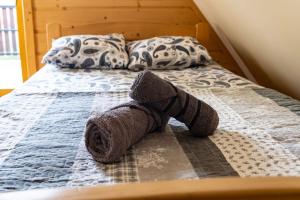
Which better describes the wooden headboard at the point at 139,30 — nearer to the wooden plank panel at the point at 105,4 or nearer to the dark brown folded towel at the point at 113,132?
the wooden plank panel at the point at 105,4

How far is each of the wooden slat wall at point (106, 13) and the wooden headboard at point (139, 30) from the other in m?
0.03

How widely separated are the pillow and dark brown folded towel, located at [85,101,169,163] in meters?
1.31

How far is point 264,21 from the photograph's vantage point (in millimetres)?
1843

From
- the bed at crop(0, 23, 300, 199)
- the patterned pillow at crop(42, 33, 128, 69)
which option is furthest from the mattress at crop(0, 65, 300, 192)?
Result: the patterned pillow at crop(42, 33, 128, 69)

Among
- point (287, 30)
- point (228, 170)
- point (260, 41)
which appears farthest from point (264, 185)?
point (260, 41)

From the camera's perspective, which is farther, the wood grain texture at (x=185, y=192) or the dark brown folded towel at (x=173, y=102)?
the dark brown folded towel at (x=173, y=102)

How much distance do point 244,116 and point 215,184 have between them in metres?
0.84

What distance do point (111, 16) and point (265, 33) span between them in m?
1.34

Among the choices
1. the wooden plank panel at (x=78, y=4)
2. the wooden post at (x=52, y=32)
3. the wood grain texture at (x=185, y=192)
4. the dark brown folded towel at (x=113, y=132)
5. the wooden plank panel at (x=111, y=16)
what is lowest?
the dark brown folded towel at (x=113, y=132)

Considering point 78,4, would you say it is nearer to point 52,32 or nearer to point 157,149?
point 52,32

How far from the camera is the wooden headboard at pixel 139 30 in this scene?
2844 mm

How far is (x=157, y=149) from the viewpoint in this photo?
105cm

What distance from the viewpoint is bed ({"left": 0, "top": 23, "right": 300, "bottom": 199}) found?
0.60 m

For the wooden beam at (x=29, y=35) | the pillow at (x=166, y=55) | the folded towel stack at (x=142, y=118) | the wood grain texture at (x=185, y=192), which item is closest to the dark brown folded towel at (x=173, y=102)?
the folded towel stack at (x=142, y=118)
